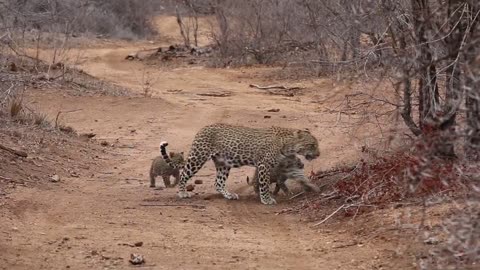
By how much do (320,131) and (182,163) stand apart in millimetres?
5450

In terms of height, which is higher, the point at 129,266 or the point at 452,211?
the point at 452,211

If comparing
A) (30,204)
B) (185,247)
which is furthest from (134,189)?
(185,247)

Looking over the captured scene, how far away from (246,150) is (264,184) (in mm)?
571

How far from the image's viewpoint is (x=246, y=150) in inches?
464

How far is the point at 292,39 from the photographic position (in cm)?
3100

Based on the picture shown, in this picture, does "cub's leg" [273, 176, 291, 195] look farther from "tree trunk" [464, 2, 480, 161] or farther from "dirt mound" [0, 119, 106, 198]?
"dirt mound" [0, 119, 106, 198]

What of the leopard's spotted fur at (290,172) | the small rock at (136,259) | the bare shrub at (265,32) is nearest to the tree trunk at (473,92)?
the leopard's spotted fur at (290,172)

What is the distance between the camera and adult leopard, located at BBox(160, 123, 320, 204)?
460 inches

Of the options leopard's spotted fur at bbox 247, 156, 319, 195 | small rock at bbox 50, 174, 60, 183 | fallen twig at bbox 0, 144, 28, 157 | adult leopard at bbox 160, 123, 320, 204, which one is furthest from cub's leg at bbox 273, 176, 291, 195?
fallen twig at bbox 0, 144, 28, 157

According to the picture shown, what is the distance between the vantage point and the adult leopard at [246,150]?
11.7 m

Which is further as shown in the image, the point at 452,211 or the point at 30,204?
the point at 30,204

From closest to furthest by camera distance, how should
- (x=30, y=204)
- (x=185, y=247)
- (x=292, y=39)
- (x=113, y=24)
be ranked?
1. (x=185, y=247)
2. (x=30, y=204)
3. (x=292, y=39)
4. (x=113, y=24)

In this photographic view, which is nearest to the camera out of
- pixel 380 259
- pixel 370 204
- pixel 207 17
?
pixel 380 259

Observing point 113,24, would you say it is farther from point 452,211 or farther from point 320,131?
point 452,211
